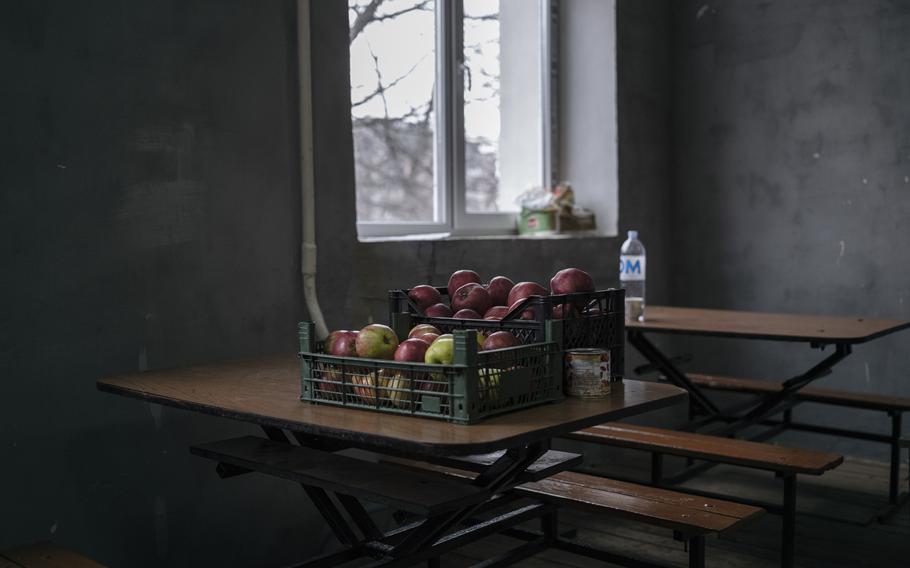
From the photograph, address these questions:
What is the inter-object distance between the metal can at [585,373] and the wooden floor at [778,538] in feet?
4.88

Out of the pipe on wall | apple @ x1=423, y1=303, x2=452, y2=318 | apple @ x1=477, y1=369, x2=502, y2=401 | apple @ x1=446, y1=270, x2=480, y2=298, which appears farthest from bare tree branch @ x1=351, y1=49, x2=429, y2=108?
apple @ x1=477, y1=369, x2=502, y2=401

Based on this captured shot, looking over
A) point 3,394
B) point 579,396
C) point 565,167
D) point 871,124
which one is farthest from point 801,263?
point 3,394

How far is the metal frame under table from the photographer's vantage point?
3115 mm

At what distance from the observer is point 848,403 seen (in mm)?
3756

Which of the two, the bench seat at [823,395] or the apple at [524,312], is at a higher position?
the apple at [524,312]

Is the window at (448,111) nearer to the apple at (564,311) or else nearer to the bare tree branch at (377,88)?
the bare tree branch at (377,88)

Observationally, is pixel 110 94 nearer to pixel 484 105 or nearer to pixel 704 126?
pixel 484 105

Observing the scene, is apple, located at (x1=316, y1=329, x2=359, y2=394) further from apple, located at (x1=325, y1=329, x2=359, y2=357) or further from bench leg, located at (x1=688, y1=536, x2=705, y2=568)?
bench leg, located at (x1=688, y1=536, x2=705, y2=568)

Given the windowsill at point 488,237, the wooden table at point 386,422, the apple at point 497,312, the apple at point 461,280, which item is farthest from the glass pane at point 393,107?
the apple at point 497,312

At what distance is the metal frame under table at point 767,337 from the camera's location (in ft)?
10.2

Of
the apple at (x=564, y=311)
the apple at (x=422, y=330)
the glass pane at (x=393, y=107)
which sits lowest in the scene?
the apple at (x=422, y=330)

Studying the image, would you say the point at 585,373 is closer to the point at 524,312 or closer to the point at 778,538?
the point at 524,312

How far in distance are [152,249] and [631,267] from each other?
2360 millimetres

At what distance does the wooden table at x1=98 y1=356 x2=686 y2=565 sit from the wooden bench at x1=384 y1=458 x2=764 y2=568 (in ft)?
0.55
